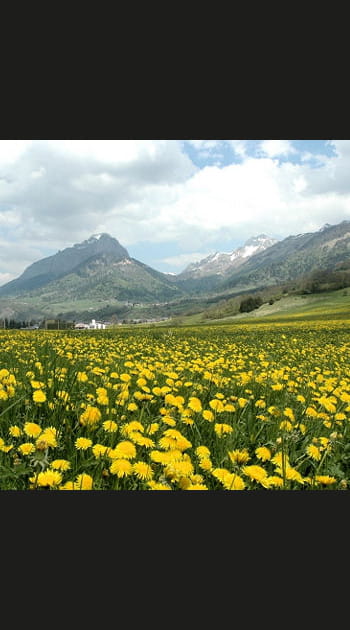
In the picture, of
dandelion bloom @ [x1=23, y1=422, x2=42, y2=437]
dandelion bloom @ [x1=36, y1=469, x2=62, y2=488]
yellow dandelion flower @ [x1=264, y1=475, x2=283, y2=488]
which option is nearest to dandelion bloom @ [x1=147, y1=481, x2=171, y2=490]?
dandelion bloom @ [x1=36, y1=469, x2=62, y2=488]

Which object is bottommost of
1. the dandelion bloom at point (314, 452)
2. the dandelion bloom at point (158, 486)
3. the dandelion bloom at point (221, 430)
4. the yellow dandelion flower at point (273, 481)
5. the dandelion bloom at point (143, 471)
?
the dandelion bloom at point (314, 452)

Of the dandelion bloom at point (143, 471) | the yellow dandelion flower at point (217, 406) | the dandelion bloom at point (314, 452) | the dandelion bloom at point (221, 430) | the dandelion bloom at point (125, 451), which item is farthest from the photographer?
the yellow dandelion flower at point (217, 406)

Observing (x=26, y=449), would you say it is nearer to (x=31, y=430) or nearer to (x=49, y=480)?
A: (x=31, y=430)

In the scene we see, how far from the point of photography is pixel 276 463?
2000 mm

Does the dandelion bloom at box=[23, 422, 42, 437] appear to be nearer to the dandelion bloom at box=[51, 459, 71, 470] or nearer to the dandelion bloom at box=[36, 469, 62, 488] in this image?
the dandelion bloom at box=[51, 459, 71, 470]

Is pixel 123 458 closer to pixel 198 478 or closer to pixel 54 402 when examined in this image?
pixel 198 478

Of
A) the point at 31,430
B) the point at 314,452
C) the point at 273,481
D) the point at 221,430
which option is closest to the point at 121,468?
the point at 31,430

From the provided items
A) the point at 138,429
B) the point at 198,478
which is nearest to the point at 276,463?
the point at 198,478

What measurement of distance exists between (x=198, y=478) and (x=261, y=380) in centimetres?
292

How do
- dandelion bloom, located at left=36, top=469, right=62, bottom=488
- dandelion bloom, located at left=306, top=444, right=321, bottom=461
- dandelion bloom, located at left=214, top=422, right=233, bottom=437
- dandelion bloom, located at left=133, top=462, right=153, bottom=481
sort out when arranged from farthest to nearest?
1. dandelion bloom, located at left=214, top=422, right=233, bottom=437
2. dandelion bloom, located at left=306, top=444, right=321, bottom=461
3. dandelion bloom, located at left=133, top=462, right=153, bottom=481
4. dandelion bloom, located at left=36, top=469, right=62, bottom=488

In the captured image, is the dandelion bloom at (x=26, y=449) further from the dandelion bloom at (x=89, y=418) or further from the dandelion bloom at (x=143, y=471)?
the dandelion bloom at (x=143, y=471)

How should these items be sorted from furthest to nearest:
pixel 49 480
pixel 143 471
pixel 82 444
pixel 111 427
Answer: pixel 111 427
pixel 82 444
pixel 143 471
pixel 49 480

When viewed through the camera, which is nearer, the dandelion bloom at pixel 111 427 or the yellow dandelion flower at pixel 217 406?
the dandelion bloom at pixel 111 427

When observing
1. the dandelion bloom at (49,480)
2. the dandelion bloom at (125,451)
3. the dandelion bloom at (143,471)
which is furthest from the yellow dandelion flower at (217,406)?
the dandelion bloom at (49,480)
